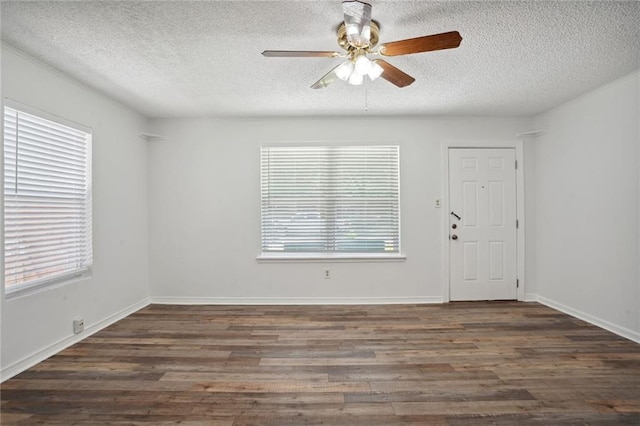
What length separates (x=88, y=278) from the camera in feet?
9.44

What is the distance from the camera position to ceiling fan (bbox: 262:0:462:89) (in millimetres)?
1555

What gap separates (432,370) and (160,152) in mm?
3930

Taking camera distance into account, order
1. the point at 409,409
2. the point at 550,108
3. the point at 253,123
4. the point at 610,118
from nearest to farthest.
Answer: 1. the point at 409,409
2. the point at 610,118
3. the point at 550,108
4. the point at 253,123

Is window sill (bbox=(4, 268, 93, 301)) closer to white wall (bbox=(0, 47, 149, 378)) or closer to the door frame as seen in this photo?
white wall (bbox=(0, 47, 149, 378))

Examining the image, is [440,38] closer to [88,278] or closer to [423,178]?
[423,178]

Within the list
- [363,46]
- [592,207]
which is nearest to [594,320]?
[592,207]

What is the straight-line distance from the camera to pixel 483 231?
3834 mm

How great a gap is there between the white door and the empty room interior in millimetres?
26

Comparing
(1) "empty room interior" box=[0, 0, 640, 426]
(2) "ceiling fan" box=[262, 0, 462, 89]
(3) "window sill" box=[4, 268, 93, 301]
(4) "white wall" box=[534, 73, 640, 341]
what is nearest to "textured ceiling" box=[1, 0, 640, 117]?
(1) "empty room interior" box=[0, 0, 640, 426]

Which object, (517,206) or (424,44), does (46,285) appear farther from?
(517,206)

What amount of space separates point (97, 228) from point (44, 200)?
2.08 feet

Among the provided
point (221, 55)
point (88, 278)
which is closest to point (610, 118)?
point (221, 55)

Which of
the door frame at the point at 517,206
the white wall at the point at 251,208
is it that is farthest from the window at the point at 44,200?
the door frame at the point at 517,206

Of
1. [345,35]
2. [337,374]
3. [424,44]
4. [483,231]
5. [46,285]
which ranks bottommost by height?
[337,374]
